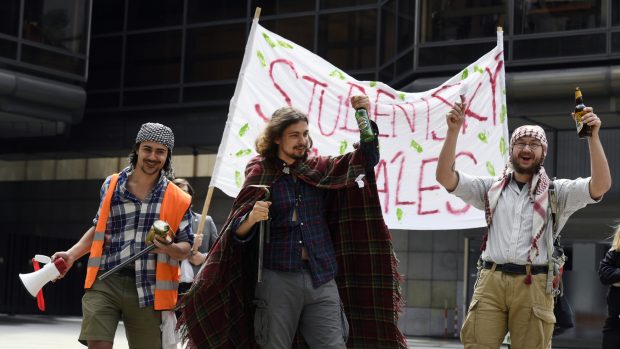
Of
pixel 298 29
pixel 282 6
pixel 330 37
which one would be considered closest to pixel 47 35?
A: pixel 282 6

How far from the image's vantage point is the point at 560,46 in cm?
1828

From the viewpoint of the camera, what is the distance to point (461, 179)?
22.4ft

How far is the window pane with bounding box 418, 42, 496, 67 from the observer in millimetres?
19234

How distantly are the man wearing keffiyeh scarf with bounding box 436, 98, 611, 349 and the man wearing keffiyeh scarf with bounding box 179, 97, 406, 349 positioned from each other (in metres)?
0.51

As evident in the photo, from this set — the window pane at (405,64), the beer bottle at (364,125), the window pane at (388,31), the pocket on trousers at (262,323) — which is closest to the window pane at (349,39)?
the window pane at (388,31)

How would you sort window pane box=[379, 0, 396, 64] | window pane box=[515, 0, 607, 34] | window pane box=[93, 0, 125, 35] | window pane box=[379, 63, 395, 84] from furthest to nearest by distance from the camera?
window pane box=[93, 0, 125, 35], window pane box=[379, 0, 396, 64], window pane box=[379, 63, 395, 84], window pane box=[515, 0, 607, 34]

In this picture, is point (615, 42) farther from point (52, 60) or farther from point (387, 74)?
point (52, 60)

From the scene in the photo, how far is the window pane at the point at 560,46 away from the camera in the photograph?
1796 cm

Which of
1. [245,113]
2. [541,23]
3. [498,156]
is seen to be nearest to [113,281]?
[245,113]

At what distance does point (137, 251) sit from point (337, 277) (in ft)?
3.88

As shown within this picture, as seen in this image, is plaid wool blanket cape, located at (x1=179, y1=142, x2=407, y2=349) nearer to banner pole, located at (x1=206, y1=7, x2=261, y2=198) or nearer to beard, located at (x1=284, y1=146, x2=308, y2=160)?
beard, located at (x1=284, y1=146, x2=308, y2=160)

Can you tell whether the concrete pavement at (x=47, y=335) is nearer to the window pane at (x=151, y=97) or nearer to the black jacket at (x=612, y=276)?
the window pane at (x=151, y=97)

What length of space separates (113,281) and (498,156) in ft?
14.1

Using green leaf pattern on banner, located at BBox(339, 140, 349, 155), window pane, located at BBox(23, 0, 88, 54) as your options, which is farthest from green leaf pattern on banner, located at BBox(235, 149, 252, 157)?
window pane, located at BBox(23, 0, 88, 54)
